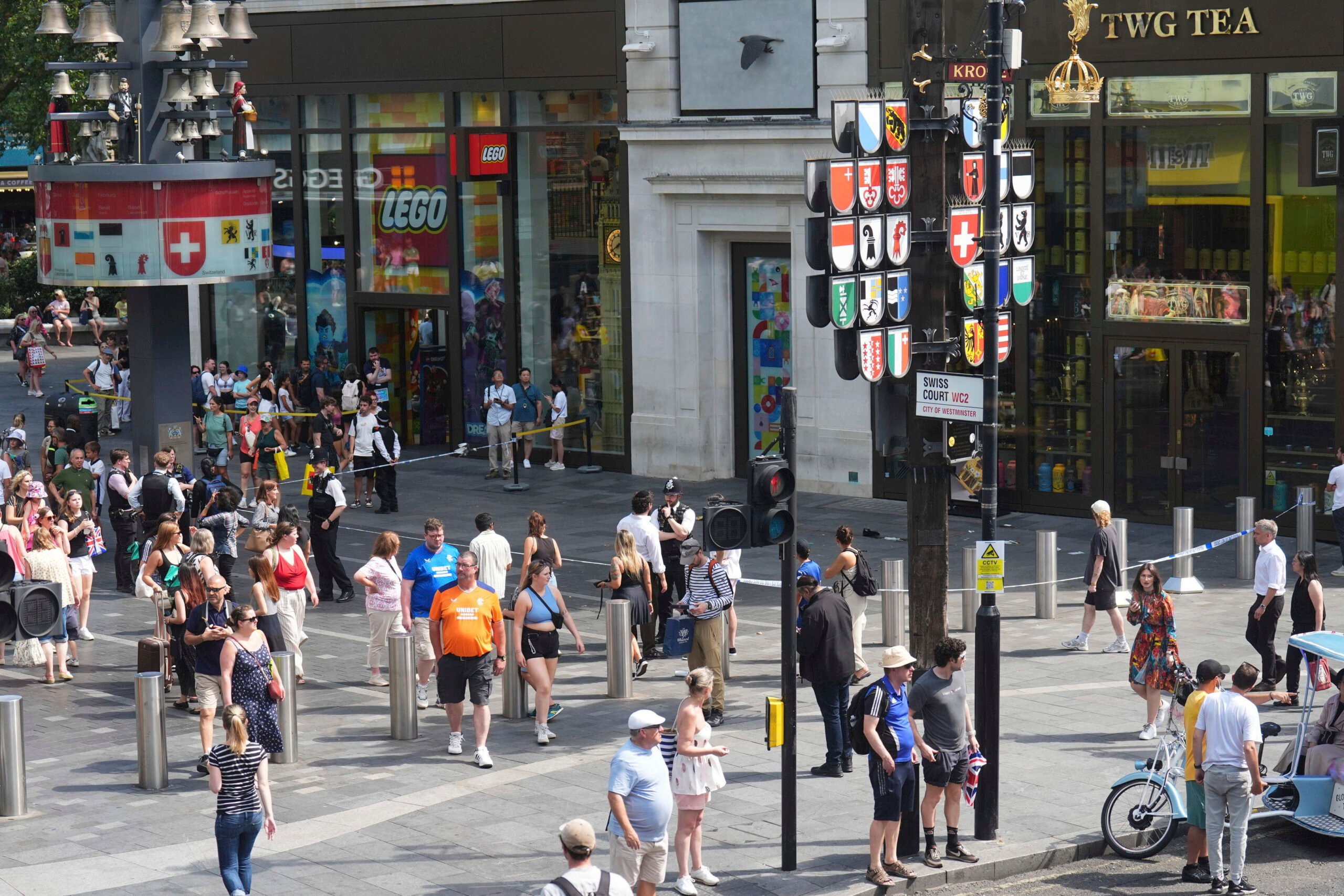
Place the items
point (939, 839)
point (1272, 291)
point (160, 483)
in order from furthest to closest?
point (1272, 291) < point (160, 483) < point (939, 839)

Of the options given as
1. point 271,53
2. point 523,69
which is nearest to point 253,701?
point 523,69

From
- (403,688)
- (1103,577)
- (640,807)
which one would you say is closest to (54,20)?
(403,688)

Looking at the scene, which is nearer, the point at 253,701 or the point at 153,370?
the point at 253,701

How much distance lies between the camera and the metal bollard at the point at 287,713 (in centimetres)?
1477

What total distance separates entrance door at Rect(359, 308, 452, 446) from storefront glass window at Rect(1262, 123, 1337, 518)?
14132 mm

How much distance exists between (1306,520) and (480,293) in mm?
14747

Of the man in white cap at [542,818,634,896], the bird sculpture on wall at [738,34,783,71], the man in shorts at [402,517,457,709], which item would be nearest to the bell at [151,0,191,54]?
the man in shorts at [402,517,457,709]

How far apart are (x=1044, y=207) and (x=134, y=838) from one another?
1611 cm

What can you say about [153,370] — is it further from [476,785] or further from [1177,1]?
[1177,1]

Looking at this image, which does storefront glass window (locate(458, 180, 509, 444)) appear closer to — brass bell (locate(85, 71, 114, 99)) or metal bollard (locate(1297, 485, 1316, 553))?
brass bell (locate(85, 71, 114, 99))

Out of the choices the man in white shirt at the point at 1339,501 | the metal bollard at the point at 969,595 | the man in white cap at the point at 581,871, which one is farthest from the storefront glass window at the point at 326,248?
the man in white cap at the point at 581,871

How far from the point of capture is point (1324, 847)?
12953 millimetres

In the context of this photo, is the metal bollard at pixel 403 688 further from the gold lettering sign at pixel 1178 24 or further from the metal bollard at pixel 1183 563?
the gold lettering sign at pixel 1178 24

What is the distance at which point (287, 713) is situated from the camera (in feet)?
48.6
